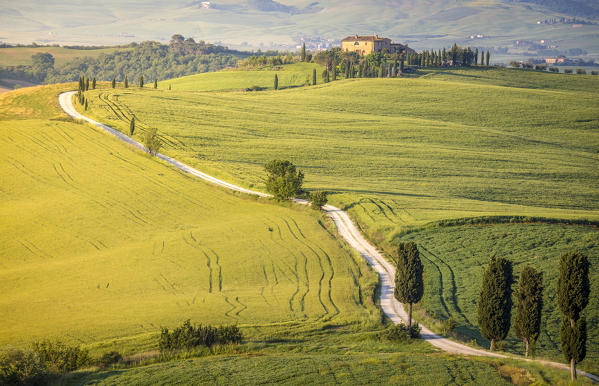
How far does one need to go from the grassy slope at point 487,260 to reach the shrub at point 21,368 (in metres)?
24.4

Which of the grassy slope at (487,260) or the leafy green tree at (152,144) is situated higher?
the leafy green tree at (152,144)

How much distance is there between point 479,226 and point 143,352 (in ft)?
122

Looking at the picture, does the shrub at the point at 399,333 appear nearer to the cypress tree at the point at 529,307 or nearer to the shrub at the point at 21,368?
the cypress tree at the point at 529,307

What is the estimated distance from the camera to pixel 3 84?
193500 millimetres

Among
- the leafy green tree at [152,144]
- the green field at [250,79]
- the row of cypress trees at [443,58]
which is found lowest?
the leafy green tree at [152,144]

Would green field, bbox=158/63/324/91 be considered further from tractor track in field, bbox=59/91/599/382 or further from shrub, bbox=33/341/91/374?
shrub, bbox=33/341/91/374

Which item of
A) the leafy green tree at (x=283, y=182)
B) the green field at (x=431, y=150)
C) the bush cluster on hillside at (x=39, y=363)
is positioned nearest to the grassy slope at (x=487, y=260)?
the green field at (x=431, y=150)

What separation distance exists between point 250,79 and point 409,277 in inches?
5238

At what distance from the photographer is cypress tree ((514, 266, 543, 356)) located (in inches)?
Result: 1353

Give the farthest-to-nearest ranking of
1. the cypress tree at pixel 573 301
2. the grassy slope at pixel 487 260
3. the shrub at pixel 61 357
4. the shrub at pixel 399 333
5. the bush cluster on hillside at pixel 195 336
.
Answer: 1. the grassy slope at pixel 487 260
2. the shrub at pixel 399 333
3. the bush cluster on hillside at pixel 195 336
4. the cypress tree at pixel 573 301
5. the shrub at pixel 61 357

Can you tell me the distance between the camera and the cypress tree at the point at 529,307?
3438 centimetres

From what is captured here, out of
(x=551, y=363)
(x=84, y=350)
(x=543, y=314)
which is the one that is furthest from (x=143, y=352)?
(x=543, y=314)

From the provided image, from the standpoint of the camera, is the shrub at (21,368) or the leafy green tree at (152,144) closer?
the shrub at (21,368)

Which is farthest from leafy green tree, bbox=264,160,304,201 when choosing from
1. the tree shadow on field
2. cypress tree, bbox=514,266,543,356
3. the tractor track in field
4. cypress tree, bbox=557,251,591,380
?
the tree shadow on field
